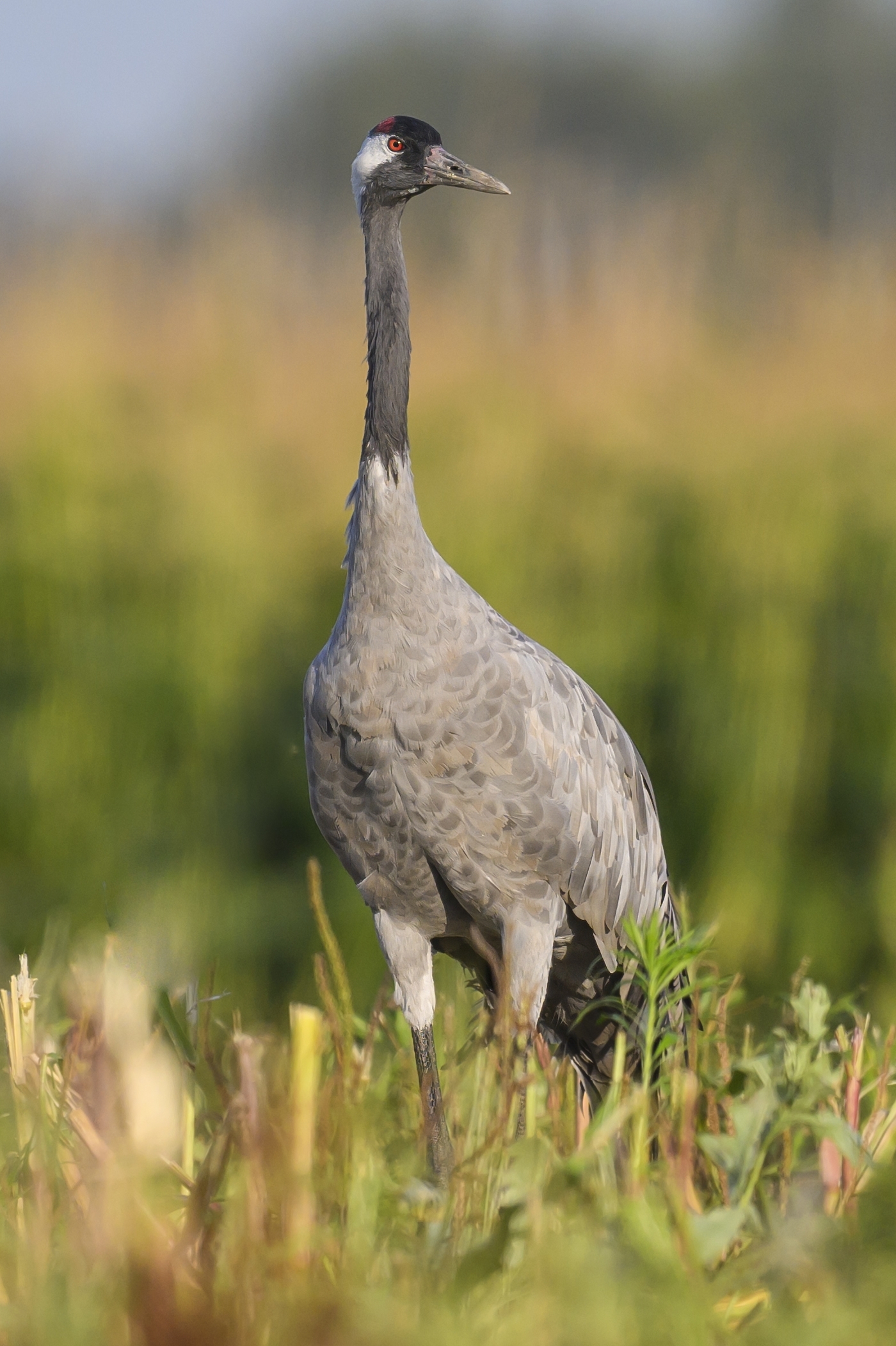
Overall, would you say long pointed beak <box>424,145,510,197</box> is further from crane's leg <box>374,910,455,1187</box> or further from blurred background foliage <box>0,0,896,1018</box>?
blurred background foliage <box>0,0,896,1018</box>

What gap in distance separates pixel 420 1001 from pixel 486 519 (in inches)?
88.0

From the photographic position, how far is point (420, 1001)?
2.53m

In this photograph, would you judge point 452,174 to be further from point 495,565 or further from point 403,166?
point 495,565

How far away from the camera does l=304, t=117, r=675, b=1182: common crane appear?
2.36 metres

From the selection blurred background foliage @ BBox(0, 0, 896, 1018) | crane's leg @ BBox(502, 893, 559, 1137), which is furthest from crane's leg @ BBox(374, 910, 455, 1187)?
blurred background foliage @ BBox(0, 0, 896, 1018)

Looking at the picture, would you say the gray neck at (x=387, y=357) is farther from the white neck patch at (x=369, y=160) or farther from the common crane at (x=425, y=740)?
the white neck patch at (x=369, y=160)

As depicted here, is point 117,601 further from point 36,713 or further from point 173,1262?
point 173,1262

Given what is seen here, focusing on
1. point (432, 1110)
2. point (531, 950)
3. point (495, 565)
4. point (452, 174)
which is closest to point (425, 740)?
point (531, 950)

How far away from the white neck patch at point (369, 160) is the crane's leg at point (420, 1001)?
1.30m

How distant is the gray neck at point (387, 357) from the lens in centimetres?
246

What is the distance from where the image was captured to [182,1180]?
1.80 meters

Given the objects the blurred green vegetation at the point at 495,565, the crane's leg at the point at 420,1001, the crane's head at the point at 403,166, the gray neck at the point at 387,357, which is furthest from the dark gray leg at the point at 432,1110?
the blurred green vegetation at the point at 495,565

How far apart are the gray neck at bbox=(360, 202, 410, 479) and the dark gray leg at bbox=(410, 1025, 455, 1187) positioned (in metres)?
0.99

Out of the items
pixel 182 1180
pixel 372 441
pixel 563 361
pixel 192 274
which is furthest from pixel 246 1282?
pixel 192 274
